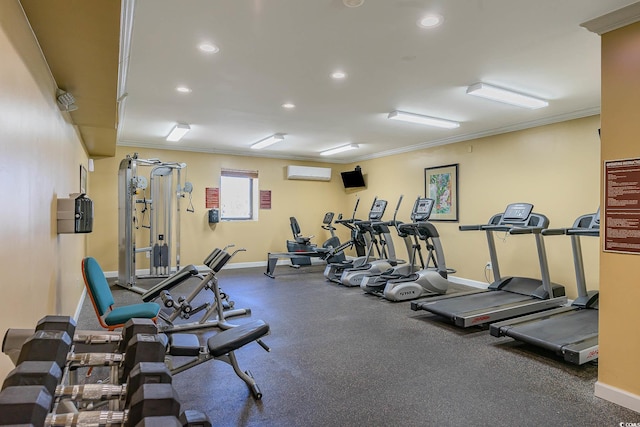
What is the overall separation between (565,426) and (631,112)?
1.94m

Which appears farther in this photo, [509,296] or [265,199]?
[265,199]

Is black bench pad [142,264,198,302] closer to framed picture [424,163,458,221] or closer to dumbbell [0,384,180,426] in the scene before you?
dumbbell [0,384,180,426]

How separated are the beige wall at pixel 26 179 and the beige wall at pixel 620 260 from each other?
3.29 metres

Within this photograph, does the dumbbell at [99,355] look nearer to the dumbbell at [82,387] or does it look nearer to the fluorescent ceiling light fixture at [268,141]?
the dumbbell at [82,387]

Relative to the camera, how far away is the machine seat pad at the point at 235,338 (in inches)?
92.4

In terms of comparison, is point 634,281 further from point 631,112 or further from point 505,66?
point 505,66

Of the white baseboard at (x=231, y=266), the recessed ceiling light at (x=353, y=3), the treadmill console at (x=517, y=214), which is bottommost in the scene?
the white baseboard at (x=231, y=266)

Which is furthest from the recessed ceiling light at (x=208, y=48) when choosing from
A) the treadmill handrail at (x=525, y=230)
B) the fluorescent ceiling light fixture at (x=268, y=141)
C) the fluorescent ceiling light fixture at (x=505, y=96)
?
the treadmill handrail at (x=525, y=230)

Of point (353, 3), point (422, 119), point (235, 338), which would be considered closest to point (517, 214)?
point (422, 119)

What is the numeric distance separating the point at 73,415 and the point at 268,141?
613 centimetres

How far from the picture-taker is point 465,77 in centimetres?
356

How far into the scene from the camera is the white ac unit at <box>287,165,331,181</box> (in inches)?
334

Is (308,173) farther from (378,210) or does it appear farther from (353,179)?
(378,210)

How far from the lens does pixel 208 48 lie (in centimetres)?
290
